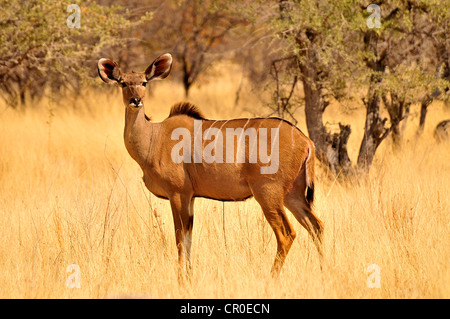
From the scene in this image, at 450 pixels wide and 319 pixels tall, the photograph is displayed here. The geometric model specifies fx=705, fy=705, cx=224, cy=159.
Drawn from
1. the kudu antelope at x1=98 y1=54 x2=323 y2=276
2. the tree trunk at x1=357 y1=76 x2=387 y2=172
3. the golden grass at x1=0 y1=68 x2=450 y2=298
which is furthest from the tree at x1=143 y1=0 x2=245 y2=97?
the kudu antelope at x1=98 y1=54 x2=323 y2=276

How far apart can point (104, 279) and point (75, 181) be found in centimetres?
377

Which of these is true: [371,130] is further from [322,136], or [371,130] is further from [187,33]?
[187,33]

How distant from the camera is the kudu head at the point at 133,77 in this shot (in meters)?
5.06

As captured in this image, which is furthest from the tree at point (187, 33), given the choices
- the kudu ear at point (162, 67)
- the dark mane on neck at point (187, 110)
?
the dark mane on neck at point (187, 110)

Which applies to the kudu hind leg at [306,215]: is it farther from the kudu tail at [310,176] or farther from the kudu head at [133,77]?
the kudu head at [133,77]

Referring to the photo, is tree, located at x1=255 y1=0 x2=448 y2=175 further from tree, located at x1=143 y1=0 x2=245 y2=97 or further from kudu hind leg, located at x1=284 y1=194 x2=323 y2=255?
tree, located at x1=143 y1=0 x2=245 y2=97

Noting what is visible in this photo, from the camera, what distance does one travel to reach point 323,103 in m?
8.50

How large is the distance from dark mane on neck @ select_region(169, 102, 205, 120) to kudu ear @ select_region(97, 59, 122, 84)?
0.48m

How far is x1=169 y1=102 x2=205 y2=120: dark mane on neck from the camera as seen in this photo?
5.27 m

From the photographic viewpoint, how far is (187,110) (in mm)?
5301

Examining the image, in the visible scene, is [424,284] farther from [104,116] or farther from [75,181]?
[104,116]

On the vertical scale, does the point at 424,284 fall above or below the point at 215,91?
below

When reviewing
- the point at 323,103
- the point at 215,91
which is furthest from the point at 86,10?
the point at 215,91

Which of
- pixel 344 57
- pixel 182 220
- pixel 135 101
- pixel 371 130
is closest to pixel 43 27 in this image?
pixel 344 57
